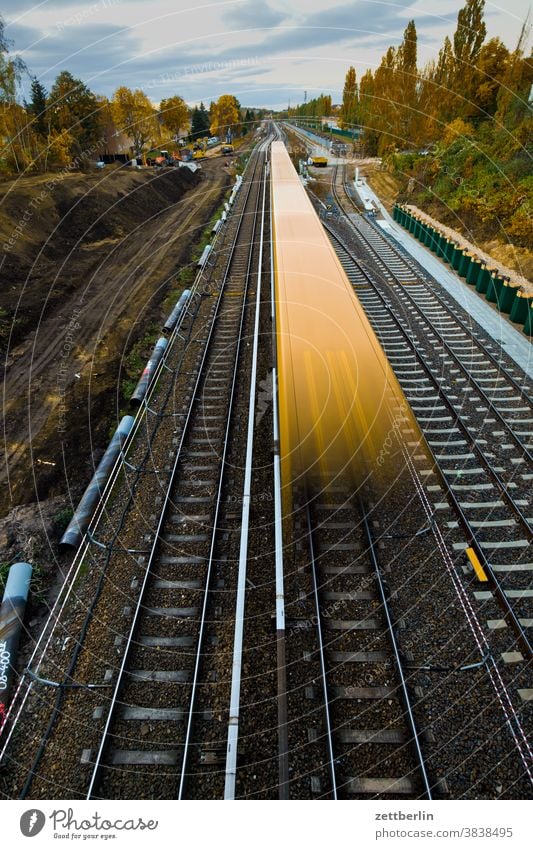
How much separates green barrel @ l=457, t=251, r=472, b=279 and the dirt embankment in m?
20.2

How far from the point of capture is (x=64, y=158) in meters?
50.5

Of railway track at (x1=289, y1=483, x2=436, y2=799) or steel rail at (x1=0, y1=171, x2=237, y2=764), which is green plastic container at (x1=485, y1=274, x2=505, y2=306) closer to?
railway track at (x1=289, y1=483, x2=436, y2=799)

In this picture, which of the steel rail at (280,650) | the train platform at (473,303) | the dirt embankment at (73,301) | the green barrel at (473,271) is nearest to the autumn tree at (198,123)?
the dirt embankment at (73,301)

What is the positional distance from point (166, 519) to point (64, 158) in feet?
182

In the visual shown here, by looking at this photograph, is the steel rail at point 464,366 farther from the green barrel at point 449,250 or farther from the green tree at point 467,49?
the green tree at point 467,49

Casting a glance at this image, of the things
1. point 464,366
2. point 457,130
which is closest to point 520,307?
point 464,366

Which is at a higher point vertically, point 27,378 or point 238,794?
point 27,378

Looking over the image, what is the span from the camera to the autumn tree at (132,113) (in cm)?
6172

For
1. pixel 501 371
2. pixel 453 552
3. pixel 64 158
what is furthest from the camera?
pixel 64 158

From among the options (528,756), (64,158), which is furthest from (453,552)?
(64,158)

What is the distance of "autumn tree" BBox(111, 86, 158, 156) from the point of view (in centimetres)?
6172

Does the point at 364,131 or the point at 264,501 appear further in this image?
the point at 364,131
